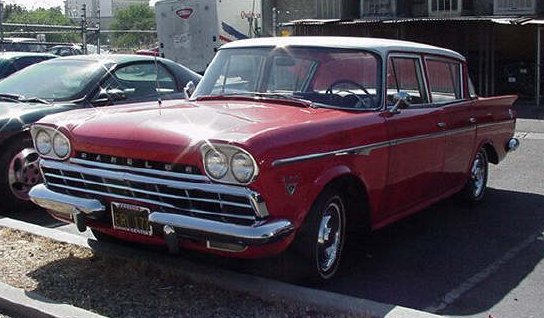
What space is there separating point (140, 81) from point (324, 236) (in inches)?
163

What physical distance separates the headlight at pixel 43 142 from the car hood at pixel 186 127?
117 mm

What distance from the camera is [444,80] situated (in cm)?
661

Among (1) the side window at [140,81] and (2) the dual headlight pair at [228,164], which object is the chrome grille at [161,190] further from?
(1) the side window at [140,81]

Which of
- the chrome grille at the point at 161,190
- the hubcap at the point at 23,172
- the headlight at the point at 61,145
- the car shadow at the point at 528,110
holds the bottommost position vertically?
the car shadow at the point at 528,110

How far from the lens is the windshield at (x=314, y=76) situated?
207 inches

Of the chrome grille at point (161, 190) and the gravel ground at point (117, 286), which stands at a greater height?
the chrome grille at point (161, 190)

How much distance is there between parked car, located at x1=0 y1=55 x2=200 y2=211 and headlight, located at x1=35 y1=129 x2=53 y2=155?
165 cm

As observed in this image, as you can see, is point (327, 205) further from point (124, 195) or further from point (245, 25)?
point (245, 25)

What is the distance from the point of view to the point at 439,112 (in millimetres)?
6047

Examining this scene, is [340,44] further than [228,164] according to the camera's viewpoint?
Yes

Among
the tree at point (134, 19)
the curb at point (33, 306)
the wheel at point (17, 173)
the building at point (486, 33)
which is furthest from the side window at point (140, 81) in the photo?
the tree at point (134, 19)

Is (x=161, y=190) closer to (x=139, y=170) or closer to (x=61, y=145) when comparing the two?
(x=139, y=170)

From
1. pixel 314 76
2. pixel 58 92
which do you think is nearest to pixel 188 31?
pixel 58 92

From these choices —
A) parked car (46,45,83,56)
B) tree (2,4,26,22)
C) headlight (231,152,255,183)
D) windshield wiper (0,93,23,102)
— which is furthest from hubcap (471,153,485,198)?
tree (2,4,26,22)
